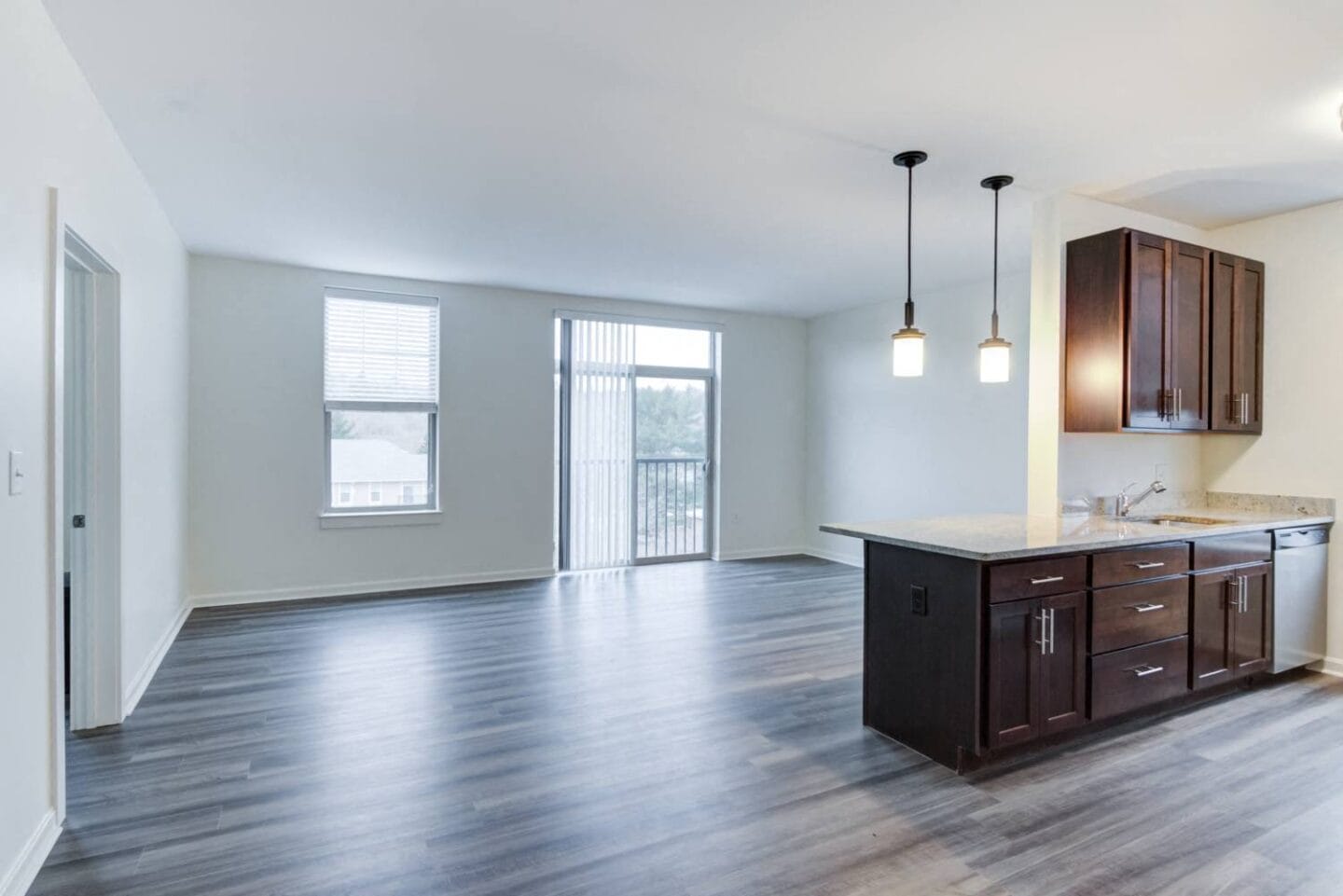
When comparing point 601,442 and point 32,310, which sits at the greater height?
point 32,310

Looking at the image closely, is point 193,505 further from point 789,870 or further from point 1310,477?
point 1310,477

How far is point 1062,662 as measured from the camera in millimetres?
2775

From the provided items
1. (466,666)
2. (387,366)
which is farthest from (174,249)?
(466,666)

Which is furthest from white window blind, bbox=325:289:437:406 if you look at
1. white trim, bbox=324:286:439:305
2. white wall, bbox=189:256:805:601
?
white wall, bbox=189:256:805:601

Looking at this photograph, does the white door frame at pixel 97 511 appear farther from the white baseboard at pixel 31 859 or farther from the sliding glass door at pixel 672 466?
the sliding glass door at pixel 672 466

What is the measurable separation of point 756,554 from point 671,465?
1.30m

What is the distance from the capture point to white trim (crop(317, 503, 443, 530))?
5.48 metres

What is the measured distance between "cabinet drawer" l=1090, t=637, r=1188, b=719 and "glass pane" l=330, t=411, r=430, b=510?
4781mm

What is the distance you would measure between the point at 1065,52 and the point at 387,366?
4.91 meters

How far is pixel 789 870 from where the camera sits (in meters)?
2.05

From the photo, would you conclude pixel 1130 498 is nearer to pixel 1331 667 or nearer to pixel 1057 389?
pixel 1057 389

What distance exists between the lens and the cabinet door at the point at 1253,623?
3.40 m

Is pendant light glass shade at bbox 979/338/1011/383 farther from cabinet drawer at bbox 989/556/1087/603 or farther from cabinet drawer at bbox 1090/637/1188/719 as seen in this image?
cabinet drawer at bbox 1090/637/1188/719

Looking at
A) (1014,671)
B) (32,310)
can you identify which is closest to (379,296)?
(32,310)
